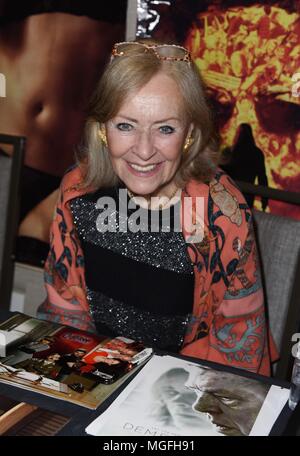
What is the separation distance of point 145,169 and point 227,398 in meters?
0.64

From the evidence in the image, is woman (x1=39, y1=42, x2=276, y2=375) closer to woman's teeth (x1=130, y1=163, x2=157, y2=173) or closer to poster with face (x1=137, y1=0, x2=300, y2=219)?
woman's teeth (x1=130, y1=163, x2=157, y2=173)

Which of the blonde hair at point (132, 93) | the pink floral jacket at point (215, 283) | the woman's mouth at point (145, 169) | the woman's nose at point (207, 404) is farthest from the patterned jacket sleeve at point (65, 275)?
the woman's nose at point (207, 404)

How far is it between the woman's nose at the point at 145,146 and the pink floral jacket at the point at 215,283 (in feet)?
0.60

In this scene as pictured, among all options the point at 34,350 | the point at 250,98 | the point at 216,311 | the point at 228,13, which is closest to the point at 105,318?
the point at 216,311

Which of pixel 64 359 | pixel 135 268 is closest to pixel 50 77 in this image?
pixel 135 268

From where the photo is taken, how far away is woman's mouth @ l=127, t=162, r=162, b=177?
1.47 m

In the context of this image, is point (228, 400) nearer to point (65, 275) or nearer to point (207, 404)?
point (207, 404)

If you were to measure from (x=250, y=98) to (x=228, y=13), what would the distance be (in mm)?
283

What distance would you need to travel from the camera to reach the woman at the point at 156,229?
1422 millimetres

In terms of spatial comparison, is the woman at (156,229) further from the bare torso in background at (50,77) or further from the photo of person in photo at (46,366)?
the bare torso in background at (50,77)

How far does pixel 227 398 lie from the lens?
3.41ft

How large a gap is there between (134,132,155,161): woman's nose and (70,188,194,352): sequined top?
0.64 feet
